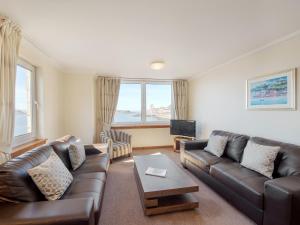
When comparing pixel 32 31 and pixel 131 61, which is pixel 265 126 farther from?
pixel 32 31

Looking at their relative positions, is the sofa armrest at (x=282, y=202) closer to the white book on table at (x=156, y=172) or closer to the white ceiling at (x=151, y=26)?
the white book on table at (x=156, y=172)

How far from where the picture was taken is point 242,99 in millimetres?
3457

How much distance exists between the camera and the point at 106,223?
2.03 metres

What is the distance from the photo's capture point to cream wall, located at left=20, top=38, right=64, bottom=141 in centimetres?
294

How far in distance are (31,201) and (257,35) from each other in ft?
10.8

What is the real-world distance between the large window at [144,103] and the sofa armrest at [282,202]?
425cm

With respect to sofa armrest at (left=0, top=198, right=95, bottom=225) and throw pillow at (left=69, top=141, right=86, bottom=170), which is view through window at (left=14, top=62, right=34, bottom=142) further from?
sofa armrest at (left=0, top=198, right=95, bottom=225)

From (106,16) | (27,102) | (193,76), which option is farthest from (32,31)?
(193,76)

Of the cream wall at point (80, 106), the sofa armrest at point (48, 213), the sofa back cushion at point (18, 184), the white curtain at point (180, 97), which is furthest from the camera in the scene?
the white curtain at point (180, 97)

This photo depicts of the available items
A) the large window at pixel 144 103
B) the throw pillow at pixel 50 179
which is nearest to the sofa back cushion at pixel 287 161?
the throw pillow at pixel 50 179

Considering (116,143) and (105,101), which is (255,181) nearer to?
(116,143)

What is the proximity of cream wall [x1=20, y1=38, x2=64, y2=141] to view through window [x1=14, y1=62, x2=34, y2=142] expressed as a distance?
0.16 meters

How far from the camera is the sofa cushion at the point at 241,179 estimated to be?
193 cm

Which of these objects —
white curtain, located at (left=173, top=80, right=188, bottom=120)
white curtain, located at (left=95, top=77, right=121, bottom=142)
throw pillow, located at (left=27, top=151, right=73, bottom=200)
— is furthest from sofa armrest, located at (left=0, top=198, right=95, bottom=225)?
white curtain, located at (left=173, top=80, right=188, bottom=120)
